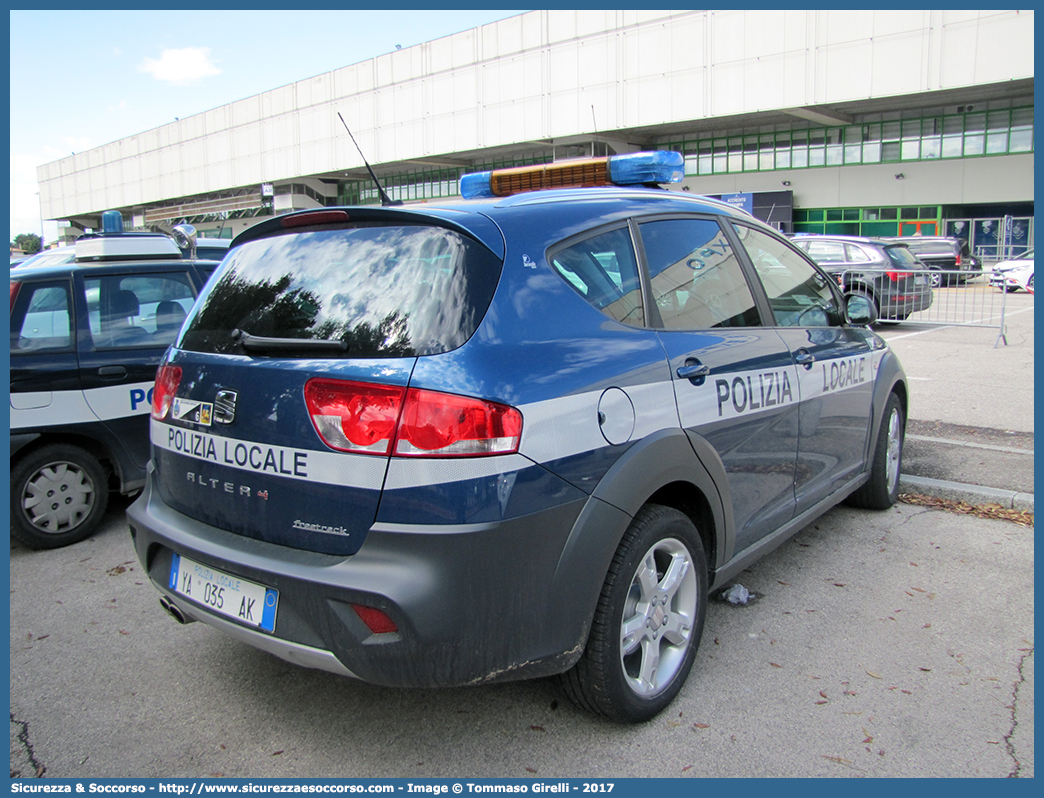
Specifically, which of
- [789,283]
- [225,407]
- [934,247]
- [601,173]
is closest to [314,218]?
[225,407]

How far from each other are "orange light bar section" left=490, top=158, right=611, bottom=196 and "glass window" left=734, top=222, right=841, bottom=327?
2.29ft

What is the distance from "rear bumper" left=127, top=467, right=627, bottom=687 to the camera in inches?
86.2

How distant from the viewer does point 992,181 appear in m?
32.9

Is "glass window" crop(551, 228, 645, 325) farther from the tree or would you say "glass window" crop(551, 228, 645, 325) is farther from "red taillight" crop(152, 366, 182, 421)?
the tree

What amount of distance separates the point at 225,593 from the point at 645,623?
1417 mm

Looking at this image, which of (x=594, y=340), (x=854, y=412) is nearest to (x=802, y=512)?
(x=854, y=412)

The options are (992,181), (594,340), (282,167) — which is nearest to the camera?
(594,340)

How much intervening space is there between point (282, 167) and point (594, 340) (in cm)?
5669

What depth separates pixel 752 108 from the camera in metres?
33.7

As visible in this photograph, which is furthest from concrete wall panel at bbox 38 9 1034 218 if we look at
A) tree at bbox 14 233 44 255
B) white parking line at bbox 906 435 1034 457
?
white parking line at bbox 906 435 1034 457

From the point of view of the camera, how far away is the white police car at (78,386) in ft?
15.4

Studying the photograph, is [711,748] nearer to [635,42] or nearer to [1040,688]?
[1040,688]

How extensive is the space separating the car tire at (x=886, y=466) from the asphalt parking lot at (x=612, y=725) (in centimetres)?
69

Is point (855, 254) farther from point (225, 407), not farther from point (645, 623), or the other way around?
point (225, 407)
